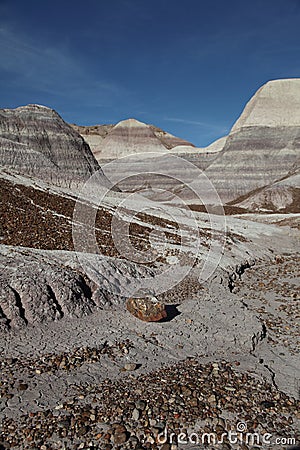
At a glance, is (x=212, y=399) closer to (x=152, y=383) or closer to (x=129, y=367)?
(x=152, y=383)

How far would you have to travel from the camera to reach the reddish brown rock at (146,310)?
29.2 feet

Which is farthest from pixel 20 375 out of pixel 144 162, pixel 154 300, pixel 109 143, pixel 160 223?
pixel 109 143

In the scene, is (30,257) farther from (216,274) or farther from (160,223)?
(160,223)

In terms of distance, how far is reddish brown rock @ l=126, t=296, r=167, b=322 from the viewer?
8.90 m

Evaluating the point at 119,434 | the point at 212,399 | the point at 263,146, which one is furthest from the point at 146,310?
the point at 263,146

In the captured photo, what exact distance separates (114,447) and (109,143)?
382 ft

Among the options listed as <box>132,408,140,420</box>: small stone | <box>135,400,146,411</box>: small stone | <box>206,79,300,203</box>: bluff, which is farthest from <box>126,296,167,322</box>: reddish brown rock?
<box>206,79,300,203</box>: bluff

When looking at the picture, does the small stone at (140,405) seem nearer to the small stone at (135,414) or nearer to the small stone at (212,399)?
the small stone at (135,414)

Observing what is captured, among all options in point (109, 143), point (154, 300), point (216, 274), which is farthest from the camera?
point (109, 143)

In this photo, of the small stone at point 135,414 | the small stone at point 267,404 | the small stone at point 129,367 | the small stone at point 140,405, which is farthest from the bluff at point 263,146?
the small stone at point 135,414

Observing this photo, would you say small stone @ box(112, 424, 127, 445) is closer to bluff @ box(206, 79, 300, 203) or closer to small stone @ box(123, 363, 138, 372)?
small stone @ box(123, 363, 138, 372)

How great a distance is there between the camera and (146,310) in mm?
8930

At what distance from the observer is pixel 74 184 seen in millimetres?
29531

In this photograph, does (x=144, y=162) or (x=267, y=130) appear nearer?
(x=267, y=130)
